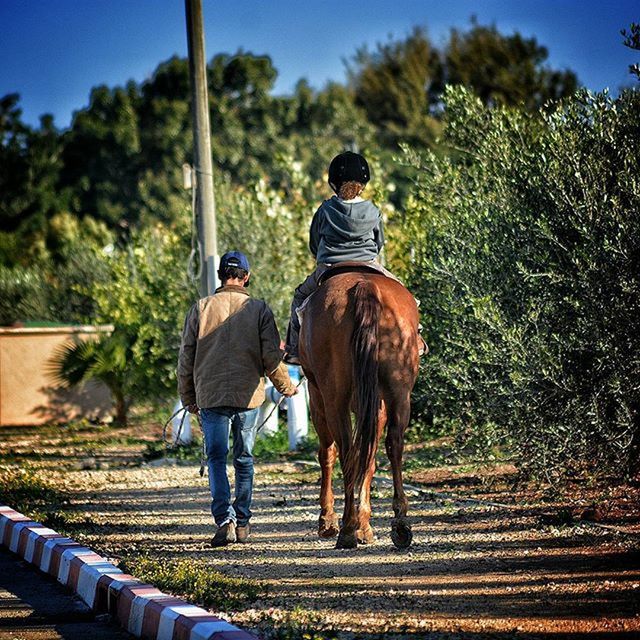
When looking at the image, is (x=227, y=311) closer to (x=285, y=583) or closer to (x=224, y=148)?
(x=285, y=583)

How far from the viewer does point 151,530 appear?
9219mm

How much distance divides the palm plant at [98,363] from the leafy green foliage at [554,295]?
918 cm

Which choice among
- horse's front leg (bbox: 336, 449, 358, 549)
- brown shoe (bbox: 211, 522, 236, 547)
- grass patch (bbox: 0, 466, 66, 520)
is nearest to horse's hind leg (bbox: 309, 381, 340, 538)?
horse's front leg (bbox: 336, 449, 358, 549)

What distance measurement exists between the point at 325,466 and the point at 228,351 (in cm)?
112

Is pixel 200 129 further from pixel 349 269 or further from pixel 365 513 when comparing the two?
pixel 365 513

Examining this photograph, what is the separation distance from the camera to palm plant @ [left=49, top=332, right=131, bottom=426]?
18.4 metres

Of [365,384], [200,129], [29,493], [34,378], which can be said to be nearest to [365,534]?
[365,384]

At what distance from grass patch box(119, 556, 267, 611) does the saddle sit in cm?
217

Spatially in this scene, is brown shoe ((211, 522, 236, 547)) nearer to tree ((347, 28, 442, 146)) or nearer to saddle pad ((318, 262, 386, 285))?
saddle pad ((318, 262, 386, 285))

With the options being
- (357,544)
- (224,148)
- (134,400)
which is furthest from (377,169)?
(224,148)

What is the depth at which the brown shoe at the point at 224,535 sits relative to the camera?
8.30m

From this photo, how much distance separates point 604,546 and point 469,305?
8.66ft

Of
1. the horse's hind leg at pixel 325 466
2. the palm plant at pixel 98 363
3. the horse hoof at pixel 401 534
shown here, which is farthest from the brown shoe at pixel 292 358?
the palm plant at pixel 98 363

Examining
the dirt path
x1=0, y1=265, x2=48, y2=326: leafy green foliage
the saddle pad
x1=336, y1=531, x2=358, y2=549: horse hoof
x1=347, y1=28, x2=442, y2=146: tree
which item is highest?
x1=347, y1=28, x2=442, y2=146: tree
